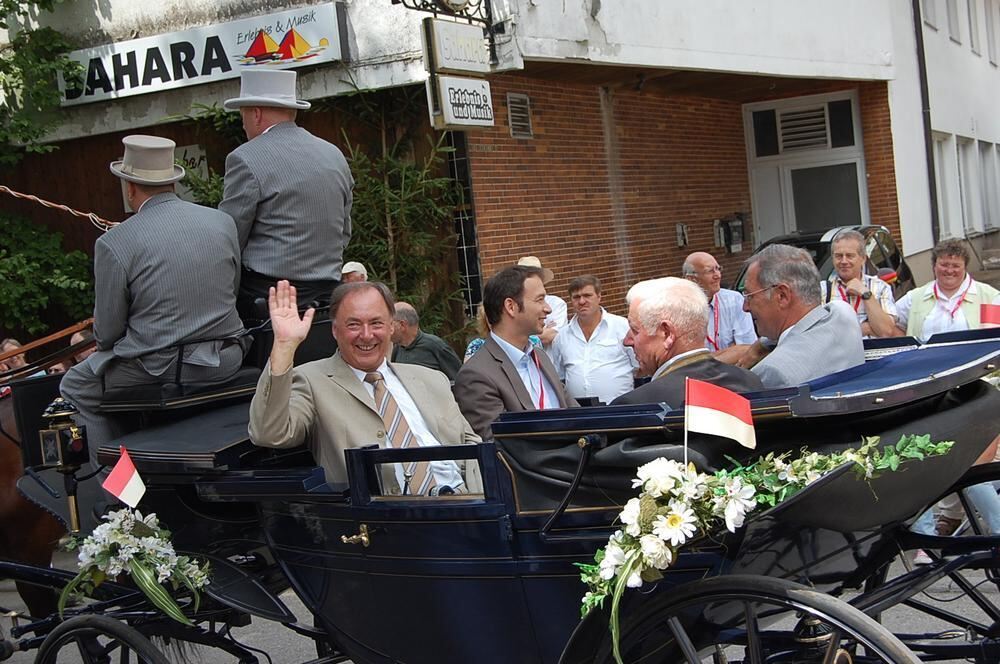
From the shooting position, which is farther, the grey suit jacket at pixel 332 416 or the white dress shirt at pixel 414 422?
the white dress shirt at pixel 414 422

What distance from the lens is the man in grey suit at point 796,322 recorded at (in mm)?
4328

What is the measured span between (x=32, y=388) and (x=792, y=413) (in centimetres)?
351

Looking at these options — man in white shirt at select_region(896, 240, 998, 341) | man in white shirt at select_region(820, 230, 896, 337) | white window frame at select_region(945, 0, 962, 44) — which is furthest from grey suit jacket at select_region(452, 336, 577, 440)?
white window frame at select_region(945, 0, 962, 44)

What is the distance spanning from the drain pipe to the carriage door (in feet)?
4.47

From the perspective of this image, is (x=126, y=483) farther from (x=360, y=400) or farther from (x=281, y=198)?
(x=281, y=198)

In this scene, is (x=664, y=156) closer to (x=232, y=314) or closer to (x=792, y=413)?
(x=232, y=314)

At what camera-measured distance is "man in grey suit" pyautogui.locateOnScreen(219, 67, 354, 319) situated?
16.0 feet

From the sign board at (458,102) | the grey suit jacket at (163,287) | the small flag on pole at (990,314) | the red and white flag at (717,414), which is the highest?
the sign board at (458,102)

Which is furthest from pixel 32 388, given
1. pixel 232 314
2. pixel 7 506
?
pixel 7 506

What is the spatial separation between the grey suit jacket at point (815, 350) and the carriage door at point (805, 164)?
1465 cm

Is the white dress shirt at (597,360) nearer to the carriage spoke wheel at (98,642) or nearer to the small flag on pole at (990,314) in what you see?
the small flag on pole at (990,314)

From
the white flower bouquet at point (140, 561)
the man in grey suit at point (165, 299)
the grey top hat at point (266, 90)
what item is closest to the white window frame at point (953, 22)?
the grey top hat at point (266, 90)

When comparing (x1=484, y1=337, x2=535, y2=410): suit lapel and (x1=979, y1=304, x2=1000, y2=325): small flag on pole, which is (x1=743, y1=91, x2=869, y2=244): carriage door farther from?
(x1=484, y1=337, x2=535, y2=410): suit lapel

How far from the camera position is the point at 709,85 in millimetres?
16641
